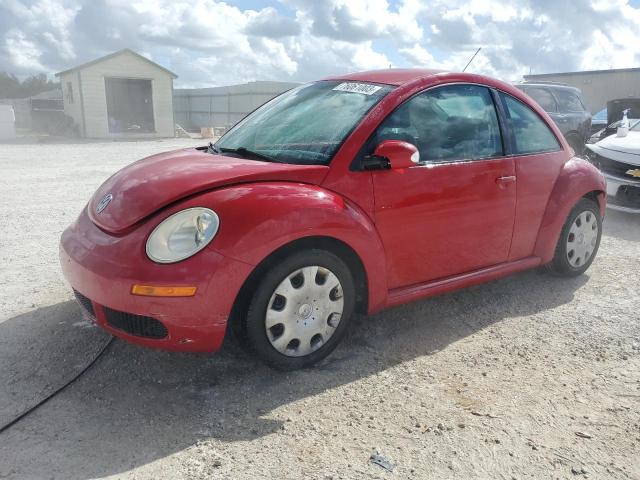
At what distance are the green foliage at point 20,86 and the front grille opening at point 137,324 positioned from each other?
60.9m

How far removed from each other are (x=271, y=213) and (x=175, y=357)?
1109 mm

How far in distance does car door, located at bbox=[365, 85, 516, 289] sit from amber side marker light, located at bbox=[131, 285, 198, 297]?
115 centimetres

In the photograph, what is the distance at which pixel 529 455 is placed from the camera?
2.29 metres

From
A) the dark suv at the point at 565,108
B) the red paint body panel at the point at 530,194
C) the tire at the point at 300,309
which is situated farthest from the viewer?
the dark suv at the point at 565,108

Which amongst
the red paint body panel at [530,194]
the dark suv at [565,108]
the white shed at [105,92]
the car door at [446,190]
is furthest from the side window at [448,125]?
the white shed at [105,92]

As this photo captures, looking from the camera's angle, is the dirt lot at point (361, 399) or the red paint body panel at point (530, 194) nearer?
the dirt lot at point (361, 399)

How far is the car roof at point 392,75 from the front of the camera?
3.32m

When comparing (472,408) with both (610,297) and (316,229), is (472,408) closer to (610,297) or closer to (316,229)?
(316,229)

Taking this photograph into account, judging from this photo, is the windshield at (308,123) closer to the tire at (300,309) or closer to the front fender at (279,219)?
the front fender at (279,219)

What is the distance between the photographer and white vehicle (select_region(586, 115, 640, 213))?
6523 mm

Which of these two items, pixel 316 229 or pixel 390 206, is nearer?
pixel 316 229

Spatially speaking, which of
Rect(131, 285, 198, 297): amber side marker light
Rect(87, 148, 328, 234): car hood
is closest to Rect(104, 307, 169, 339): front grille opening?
Rect(131, 285, 198, 297): amber side marker light

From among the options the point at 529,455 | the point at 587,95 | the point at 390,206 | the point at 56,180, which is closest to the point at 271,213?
the point at 390,206

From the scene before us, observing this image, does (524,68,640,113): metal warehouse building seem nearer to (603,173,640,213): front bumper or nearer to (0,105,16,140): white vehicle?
(603,173,640,213): front bumper
